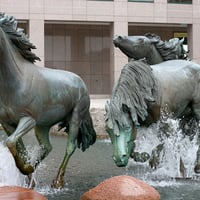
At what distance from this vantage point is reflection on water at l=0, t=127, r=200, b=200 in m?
6.06

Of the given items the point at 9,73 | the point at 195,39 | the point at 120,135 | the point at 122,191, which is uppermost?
the point at 195,39

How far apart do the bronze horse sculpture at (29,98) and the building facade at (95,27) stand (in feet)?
78.4

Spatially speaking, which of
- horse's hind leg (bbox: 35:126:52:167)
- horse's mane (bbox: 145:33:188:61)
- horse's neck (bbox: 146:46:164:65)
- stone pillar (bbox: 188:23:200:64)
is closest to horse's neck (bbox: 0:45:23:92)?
horse's hind leg (bbox: 35:126:52:167)

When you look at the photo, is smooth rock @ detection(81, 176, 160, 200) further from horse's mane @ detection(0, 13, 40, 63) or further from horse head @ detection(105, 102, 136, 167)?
horse's mane @ detection(0, 13, 40, 63)

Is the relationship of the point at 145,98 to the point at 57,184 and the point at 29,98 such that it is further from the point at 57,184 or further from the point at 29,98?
the point at 57,184

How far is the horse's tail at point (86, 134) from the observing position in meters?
7.01

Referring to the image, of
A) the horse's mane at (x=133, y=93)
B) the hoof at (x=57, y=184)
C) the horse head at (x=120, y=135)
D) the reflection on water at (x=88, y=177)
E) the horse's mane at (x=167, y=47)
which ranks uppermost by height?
the horse's mane at (x=167, y=47)

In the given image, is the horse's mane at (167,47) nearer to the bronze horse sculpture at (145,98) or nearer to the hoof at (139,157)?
the bronze horse sculpture at (145,98)

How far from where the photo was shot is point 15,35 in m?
6.06

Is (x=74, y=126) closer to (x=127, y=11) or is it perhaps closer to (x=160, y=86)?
(x=160, y=86)

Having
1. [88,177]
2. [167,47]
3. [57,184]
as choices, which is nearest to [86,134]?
[88,177]

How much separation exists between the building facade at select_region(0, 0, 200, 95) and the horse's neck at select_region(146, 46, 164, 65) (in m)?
22.7

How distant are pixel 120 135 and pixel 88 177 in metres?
2.02

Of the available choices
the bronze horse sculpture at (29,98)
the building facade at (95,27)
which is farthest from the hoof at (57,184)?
the building facade at (95,27)
